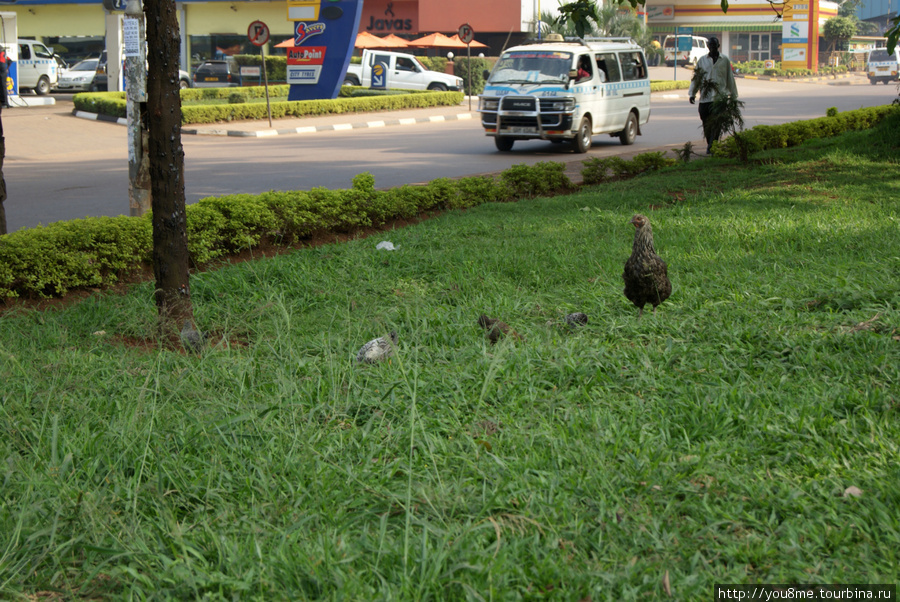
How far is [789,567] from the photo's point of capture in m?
2.43

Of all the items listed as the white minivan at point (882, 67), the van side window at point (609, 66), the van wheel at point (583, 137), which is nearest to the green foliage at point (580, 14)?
the van wheel at point (583, 137)

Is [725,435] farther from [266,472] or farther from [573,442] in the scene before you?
[266,472]

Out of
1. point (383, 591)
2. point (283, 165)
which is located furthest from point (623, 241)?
point (283, 165)

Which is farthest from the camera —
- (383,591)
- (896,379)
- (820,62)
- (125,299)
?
(820,62)

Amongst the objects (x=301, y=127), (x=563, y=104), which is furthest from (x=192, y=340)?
(x=301, y=127)

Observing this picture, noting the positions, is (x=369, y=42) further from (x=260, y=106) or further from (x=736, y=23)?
(x=736, y=23)

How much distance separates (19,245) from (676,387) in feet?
17.7

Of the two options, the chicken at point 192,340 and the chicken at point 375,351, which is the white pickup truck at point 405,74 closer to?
the chicken at point 192,340

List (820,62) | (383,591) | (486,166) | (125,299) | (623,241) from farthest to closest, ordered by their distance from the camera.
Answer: (820,62) < (486,166) < (623,241) < (125,299) < (383,591)

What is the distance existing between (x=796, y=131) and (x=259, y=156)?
11.1 m

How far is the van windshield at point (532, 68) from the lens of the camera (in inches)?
650

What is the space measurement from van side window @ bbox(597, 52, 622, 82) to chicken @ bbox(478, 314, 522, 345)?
1358 centimetres

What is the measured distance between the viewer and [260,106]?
24.9 metres

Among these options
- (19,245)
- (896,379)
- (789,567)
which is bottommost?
(789,567)
